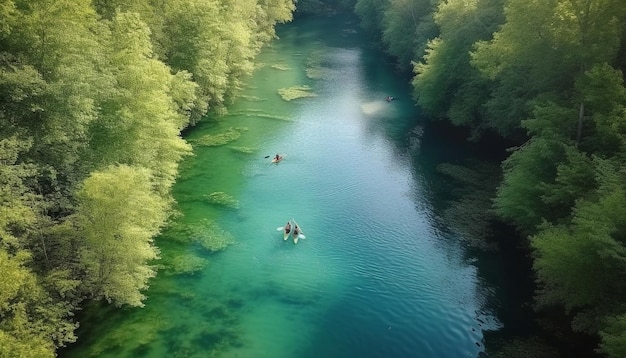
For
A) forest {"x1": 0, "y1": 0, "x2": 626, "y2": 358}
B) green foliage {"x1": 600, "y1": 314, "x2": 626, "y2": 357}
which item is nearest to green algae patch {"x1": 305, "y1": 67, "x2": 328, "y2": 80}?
forest {"x1": 0, "y1": 0, "x2": 626, "y2": 358}

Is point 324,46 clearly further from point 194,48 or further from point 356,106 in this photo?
point 194,48

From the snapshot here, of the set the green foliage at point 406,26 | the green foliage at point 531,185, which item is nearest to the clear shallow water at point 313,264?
the green foliage at point 531,185

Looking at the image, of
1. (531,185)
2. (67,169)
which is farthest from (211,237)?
(531,185)

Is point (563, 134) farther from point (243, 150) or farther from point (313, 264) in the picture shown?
point (243, 150)

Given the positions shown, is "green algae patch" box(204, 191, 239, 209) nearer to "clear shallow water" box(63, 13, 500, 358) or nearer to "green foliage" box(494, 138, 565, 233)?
"clear shallow water" box(63, 13, 500, 358)

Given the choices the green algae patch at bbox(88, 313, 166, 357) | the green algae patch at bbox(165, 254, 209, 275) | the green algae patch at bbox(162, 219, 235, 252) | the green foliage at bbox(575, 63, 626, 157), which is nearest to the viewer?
the green algae patch at bbox(88, 313, 166, 357)
